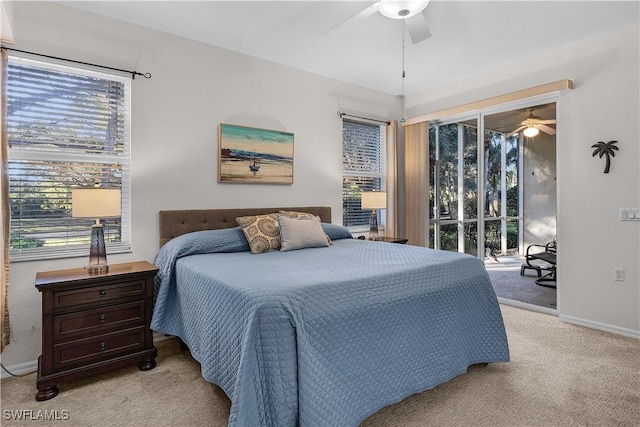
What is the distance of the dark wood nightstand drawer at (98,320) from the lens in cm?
215

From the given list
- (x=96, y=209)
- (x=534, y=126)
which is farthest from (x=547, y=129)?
(x=96, y=209)

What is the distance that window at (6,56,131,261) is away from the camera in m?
2.47

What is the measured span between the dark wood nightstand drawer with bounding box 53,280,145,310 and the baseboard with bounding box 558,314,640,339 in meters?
3.70

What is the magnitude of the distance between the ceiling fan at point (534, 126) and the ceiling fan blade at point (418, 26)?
1.91 meters

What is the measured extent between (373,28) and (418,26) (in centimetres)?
70

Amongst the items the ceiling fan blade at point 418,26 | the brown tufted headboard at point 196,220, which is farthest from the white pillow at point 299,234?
the ceiling fan blade at point 418,26

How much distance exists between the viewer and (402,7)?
2344 millimetres

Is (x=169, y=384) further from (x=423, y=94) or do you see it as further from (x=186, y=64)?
(x=423, y=94)

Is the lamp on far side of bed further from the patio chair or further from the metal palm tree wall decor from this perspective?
the metal palm tree wall decor

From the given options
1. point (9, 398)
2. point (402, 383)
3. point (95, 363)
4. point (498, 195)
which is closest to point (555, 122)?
point (498, 195)

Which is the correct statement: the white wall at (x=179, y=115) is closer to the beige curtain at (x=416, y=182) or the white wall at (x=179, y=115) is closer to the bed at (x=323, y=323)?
the bed at (x=323, y=323)

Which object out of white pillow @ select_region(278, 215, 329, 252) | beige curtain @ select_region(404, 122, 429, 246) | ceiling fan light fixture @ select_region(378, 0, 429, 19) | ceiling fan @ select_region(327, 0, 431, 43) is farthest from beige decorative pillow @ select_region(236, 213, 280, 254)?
beige curtain @ select_region(404, 122, 429, 246)

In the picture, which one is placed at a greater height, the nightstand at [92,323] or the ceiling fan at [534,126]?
the ceiling fan at [534,126]

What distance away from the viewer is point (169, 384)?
2244mm
